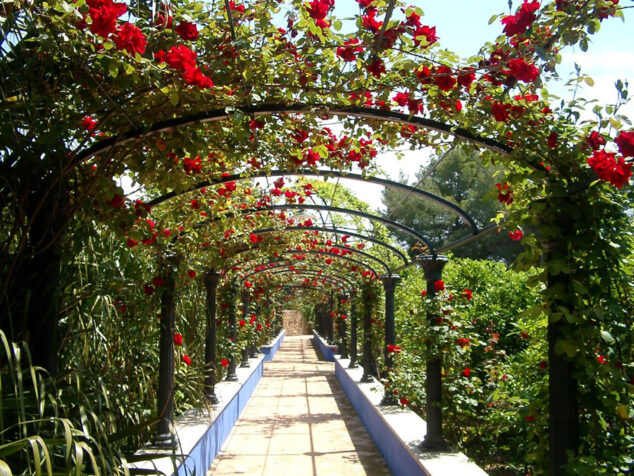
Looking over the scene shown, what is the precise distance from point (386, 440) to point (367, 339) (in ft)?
11.0

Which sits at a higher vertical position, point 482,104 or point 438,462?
point 482,104

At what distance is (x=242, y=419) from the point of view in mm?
8172

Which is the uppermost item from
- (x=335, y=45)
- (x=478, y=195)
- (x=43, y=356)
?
(x=478, y=195)

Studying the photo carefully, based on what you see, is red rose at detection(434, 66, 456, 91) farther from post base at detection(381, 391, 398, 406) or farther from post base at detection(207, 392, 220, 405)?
post base at detection(207, 392, 220, 405)

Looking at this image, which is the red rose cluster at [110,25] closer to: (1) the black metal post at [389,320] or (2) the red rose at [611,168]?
(2) the red rose at [611,168]

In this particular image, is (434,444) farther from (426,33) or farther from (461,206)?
(461,206)

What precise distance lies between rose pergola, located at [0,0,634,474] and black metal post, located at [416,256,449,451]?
2.13 metres

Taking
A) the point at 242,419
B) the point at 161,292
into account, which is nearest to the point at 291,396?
the point at 242,419

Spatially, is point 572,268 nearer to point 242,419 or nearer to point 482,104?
point 482,104

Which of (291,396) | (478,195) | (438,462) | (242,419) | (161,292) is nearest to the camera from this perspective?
(438,462)

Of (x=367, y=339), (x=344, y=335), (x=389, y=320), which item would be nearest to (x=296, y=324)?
(x=344, y=335)

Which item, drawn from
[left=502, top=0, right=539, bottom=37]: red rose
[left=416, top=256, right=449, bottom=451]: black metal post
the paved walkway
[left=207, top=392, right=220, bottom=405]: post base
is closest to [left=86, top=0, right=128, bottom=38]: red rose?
[left=502, top=0, right=539, bottom=37]: red rose

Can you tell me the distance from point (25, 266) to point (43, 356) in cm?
41

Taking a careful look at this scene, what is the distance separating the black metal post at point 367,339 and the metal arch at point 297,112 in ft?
21.1
